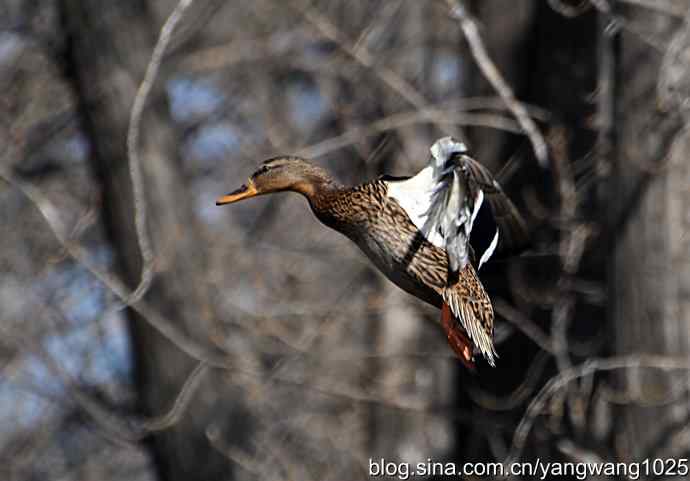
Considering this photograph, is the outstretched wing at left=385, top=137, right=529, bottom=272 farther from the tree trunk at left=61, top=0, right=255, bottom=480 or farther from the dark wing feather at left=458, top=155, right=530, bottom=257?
the tree trunk at left=61, top=0, right=255, bottom=480

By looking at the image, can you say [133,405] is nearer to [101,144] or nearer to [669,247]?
[101,144]

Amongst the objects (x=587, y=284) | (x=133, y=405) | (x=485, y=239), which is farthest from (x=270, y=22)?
(x=485, y=239)

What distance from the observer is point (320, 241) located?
26.7 ft

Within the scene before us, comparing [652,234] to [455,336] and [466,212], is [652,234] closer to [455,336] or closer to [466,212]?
[455,336]

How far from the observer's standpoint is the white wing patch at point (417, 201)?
11.9ft

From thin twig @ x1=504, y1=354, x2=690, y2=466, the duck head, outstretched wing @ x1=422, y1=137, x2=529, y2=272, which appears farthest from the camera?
thin twig @ x1=504, y1=354, x2=690, y2=466

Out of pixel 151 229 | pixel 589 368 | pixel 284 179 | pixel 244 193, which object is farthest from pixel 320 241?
pixel 244 193

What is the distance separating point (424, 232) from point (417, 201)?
0.09m

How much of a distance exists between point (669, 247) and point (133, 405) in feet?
12.3

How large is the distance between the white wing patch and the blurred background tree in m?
1.24

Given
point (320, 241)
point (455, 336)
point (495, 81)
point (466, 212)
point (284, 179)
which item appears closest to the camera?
point (466, 212)

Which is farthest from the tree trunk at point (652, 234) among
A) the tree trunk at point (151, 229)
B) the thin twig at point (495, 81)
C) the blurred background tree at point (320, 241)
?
the tree trunk at point (151, 229)

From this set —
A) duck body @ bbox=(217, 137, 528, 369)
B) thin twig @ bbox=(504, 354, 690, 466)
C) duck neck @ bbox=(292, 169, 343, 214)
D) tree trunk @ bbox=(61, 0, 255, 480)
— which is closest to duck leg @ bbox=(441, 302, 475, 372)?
duck body @ bbox=(217, 137, 528, 369)

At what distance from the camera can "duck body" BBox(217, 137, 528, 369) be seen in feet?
11.6
